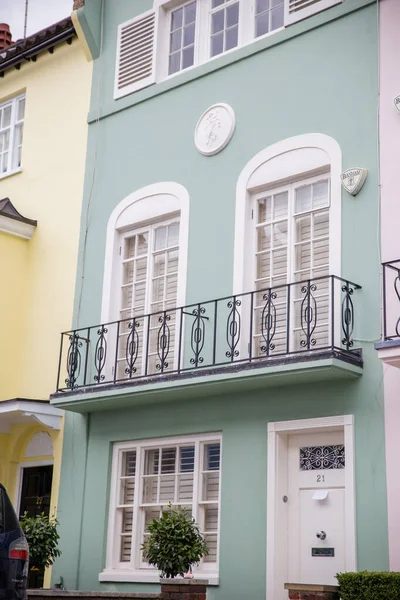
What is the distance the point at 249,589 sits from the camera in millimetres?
11633

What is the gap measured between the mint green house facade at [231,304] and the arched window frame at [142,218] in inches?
1.3

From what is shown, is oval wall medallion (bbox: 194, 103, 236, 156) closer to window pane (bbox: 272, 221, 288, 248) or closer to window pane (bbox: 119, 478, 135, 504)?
window pane (bbox: 272, 221, 288, 248)

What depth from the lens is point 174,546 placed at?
11438 mm

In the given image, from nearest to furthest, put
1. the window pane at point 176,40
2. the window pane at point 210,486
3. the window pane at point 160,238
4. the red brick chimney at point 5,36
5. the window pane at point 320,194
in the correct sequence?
the window pane at point 320,194 < the window pane at point 210,486 < the window pane at point 160,238 < the window pane at point 176,40 < the red brick chimney at point 5,36

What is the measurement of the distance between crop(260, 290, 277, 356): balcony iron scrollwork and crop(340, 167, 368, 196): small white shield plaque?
5.37 ft

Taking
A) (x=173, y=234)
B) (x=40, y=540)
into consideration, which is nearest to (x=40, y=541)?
(x=40, y=540)

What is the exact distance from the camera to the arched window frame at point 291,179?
39.2ft

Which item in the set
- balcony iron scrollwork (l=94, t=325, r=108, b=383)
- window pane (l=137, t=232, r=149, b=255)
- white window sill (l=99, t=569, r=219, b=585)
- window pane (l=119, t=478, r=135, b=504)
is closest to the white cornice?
window pane (l=137, t=232, r=149, b=255)

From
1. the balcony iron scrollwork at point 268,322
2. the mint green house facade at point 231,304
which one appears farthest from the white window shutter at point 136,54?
the balcony iron scrollwork at point 268,322

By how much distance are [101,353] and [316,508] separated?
414 cm

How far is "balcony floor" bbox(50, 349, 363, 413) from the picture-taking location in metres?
11.1

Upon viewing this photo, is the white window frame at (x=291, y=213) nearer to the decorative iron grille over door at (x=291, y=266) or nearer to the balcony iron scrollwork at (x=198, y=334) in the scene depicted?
the decorative iron grille over door at (x=291, y=266)

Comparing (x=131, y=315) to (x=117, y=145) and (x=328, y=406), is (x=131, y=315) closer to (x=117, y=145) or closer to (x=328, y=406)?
(x=117, y=145)

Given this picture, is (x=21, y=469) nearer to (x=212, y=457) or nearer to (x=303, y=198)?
(x=212, y=457)
